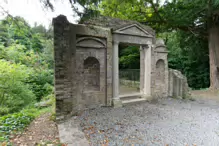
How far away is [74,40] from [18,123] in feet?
11.6

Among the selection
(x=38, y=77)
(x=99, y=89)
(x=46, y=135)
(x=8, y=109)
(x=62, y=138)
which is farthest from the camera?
(x=38, y=77)

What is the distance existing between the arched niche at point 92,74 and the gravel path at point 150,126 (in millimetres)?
1101

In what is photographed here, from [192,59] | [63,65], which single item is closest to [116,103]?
[63,65]

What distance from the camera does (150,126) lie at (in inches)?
166

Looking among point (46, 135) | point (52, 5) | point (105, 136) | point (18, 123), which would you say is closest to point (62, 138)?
point (46, 135)

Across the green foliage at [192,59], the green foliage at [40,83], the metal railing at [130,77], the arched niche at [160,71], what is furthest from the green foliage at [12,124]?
the green foliage at [192,59]

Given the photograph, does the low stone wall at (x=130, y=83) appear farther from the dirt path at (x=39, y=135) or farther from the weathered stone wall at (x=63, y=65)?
the dirt path at (x=39, y=135)

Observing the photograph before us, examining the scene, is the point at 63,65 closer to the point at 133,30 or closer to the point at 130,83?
the point at 133,30

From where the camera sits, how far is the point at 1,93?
7289 mm

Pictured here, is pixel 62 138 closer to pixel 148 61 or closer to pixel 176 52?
pixel 148 61

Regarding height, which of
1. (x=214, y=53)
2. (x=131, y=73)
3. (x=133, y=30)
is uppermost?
(x=133, y=30)

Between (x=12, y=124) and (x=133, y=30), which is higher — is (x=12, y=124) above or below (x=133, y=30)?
below

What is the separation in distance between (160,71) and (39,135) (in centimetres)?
697

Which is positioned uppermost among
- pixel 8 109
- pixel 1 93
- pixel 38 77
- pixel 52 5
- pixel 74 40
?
pixel 52 5
